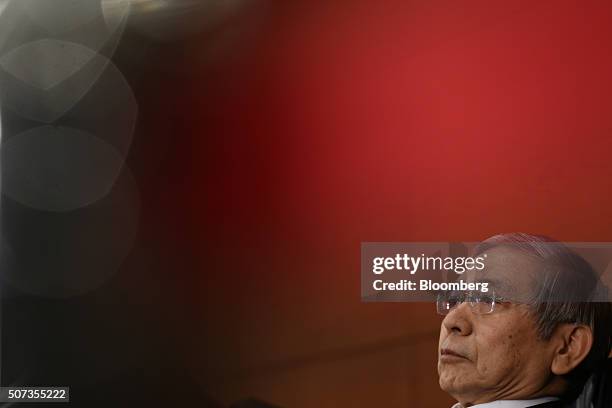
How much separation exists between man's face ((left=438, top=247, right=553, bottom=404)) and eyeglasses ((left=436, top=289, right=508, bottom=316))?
0.04 feet

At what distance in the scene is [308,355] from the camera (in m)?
2.30

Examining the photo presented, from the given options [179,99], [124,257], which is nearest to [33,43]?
[179,99]

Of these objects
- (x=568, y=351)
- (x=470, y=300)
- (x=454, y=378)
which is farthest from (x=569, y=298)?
(x=454, y=378)

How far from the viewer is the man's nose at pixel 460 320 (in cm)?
219

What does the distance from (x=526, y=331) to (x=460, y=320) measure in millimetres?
178

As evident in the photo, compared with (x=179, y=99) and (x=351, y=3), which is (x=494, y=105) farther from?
(x=179, y=99)

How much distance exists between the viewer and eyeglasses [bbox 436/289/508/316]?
2.18 m

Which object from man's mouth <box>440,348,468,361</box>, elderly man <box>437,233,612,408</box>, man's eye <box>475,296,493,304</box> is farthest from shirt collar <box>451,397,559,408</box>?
man's eye <box>475,296,493,304</box>

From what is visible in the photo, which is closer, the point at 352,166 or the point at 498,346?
the point at 498,346

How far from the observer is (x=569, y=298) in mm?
2148

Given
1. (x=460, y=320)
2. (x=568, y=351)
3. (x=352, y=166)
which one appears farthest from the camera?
(x=352, y=166)

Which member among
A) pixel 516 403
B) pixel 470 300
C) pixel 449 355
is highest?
pixel 470 300

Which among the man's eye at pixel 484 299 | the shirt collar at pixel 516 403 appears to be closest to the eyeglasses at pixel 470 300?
the man's eye at pixel 484 299

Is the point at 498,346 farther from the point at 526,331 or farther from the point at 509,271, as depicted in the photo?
the point at 509,271
